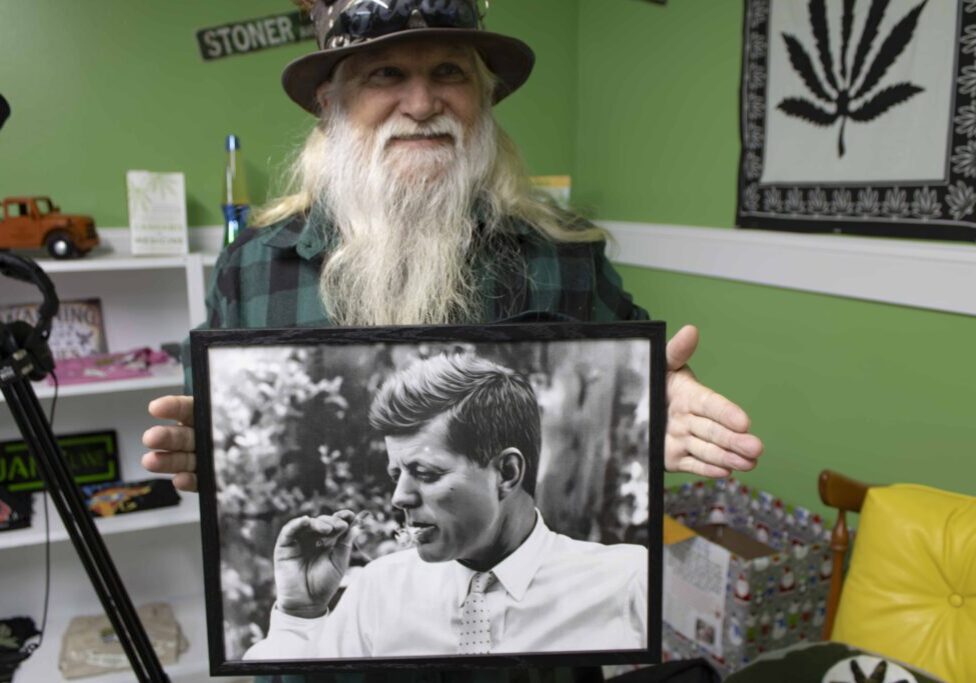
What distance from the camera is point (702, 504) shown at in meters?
2.11

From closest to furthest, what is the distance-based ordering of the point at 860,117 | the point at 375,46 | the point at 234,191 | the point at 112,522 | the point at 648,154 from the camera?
the point at 375,46 < the point at 860,117 < the point at 112,522 < the point at 234,191 < the point at 648,154

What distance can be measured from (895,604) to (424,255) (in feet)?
3.52

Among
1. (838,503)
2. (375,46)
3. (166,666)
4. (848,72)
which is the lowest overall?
(166,666)

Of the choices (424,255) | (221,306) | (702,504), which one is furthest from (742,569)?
(221,306)

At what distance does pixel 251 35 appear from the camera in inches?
87.7

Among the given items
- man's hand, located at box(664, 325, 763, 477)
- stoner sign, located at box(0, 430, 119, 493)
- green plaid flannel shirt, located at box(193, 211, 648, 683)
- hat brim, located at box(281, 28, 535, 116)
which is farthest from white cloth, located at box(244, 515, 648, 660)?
stoner sign, located at box(0, 430, 119, 493)

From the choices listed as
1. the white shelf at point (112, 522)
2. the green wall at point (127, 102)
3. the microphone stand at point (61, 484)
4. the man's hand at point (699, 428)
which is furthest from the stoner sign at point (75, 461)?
the man's hand at point (699, 428)

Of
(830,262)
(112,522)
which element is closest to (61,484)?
(112,522)

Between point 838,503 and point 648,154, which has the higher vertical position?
point 648,154

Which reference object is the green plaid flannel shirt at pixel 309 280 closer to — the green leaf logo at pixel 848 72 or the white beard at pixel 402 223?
the white beard at pixel 402 223

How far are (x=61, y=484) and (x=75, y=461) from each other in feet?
3.96

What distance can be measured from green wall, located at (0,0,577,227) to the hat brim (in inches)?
35.5

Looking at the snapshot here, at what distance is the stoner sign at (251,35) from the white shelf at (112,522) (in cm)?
129

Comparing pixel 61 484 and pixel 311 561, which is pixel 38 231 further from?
pixel 311 561
